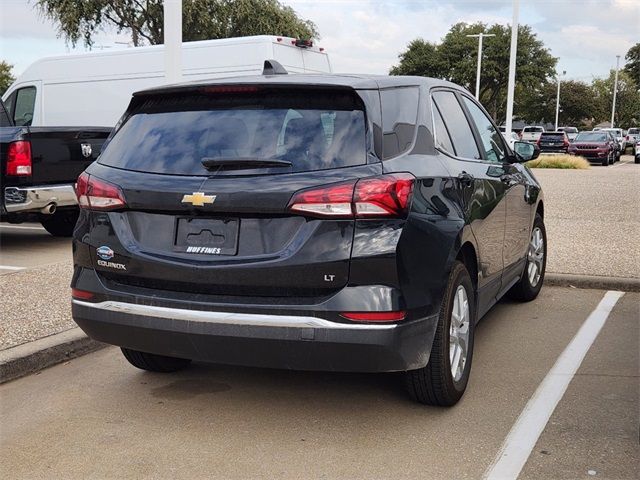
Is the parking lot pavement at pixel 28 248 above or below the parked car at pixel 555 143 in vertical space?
below

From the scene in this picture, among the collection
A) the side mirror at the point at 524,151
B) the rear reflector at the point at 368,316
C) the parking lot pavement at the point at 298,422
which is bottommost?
the parking lot pavement at the point at 298,422

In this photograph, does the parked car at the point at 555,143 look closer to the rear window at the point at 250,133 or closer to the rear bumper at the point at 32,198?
the rear bumper at the point at 32,198

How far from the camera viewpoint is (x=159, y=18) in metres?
32.9

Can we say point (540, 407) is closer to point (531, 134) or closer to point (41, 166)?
point (41, 166)

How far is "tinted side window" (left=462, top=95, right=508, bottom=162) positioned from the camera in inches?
210

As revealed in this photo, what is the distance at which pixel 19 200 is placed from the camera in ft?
28.7

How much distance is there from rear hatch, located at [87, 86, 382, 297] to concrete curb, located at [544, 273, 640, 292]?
14.5 feet

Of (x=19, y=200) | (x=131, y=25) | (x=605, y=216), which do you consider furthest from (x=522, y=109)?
(x=19, y=200)

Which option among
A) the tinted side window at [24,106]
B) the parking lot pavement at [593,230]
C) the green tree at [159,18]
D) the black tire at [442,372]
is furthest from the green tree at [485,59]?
the black tire at [442,372]

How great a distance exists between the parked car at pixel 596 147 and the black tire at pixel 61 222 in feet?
102

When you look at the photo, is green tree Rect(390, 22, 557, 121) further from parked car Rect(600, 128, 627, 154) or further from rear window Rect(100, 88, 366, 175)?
rear window Rect(100, 88, 366, 175)

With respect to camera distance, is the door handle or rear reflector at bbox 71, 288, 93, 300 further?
the door handle

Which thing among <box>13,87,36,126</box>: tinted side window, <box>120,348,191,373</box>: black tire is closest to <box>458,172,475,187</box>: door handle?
<box>120,348,191,373</box>: black tire

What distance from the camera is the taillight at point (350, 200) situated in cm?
339
